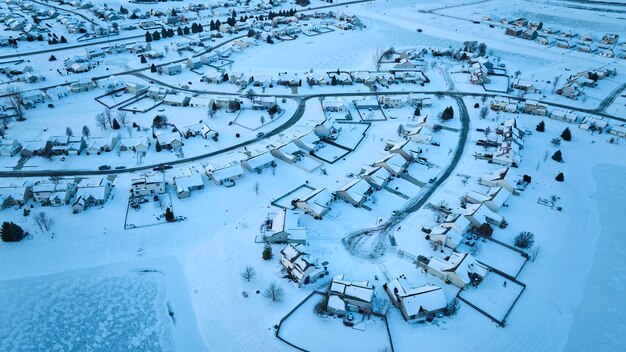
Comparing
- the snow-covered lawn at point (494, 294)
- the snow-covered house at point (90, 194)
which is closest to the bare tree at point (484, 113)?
the snow-covered lawn at point (494, 294)

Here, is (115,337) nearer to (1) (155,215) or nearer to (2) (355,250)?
(1) (155,215)

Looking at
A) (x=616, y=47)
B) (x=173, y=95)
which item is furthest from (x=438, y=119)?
(x=616, y=47)

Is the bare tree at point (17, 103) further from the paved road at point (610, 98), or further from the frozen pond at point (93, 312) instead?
the paved road at point (610, 98)

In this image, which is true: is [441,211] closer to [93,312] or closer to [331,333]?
[331,333]

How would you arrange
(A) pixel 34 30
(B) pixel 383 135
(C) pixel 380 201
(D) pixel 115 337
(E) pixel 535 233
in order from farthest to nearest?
(A) pixel 34 30, (B) pixel 383 135, (C) pixel 380 201, (E) pixel 535 233, (D) pixel 115 337

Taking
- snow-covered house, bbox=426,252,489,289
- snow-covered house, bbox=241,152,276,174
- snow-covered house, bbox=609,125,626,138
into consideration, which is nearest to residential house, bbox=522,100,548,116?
snow-covered house, bbox=609,125,626,138

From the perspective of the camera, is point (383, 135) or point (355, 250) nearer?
point (355, 250)

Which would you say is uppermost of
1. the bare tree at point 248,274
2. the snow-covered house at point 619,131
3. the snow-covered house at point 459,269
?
the snow-covered house at point 619,131
